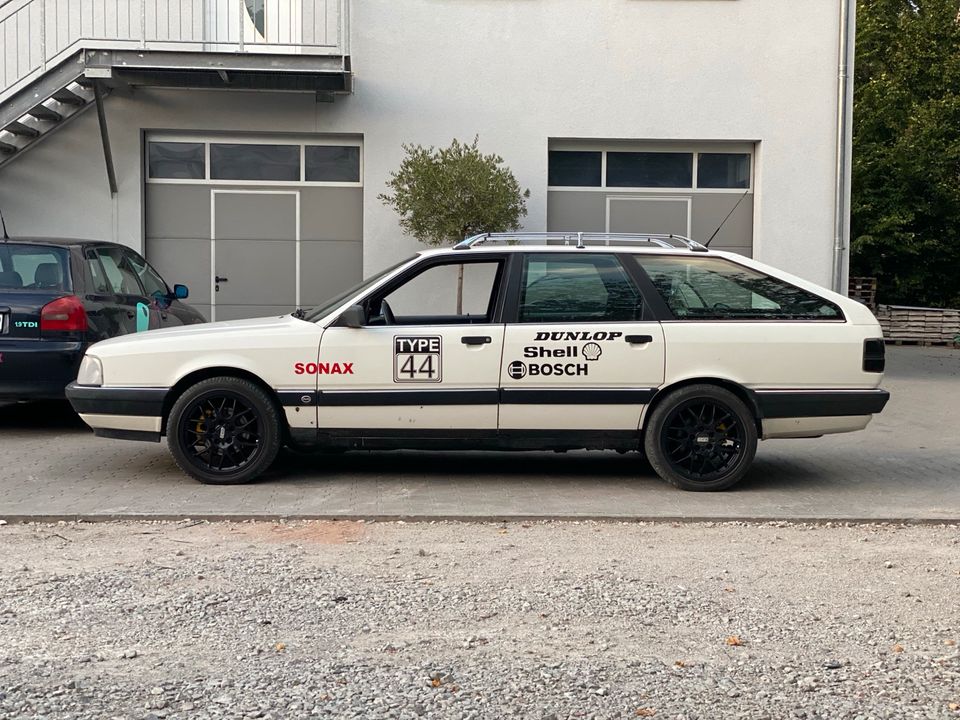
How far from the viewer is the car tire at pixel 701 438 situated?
25.2 feet

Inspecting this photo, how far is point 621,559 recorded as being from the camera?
594cm

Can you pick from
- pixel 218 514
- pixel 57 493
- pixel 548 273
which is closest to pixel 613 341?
pixel 548 273

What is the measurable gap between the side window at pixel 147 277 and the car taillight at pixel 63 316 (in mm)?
1608

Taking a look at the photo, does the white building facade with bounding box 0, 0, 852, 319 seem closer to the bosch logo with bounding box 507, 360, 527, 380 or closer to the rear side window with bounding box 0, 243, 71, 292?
the rear side window with bounding box 0, 243, 71, 292

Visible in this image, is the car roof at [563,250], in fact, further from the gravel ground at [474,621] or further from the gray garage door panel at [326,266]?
the gray garage door panel at [326,266]

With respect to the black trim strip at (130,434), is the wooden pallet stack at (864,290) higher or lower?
higher

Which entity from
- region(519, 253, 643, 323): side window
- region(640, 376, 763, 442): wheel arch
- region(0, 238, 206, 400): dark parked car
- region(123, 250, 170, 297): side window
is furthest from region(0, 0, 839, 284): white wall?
region(640, 376, 763, 442): wheel arch

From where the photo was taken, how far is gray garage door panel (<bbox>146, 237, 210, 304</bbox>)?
53.1 ft

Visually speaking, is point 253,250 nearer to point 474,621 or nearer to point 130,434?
point 130,434

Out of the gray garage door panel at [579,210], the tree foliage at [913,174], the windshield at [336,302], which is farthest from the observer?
the tree foliage at [913,174]

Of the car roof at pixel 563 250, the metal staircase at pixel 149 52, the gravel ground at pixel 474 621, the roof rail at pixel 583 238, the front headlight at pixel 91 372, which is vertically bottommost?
the gravel ground at pixel 474 621

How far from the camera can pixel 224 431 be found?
7738mm

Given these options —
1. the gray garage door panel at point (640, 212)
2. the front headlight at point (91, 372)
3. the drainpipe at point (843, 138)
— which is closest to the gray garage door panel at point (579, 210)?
the gray garage door panel at point (640, 212)

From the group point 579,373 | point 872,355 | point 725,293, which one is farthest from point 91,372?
point 872,355
